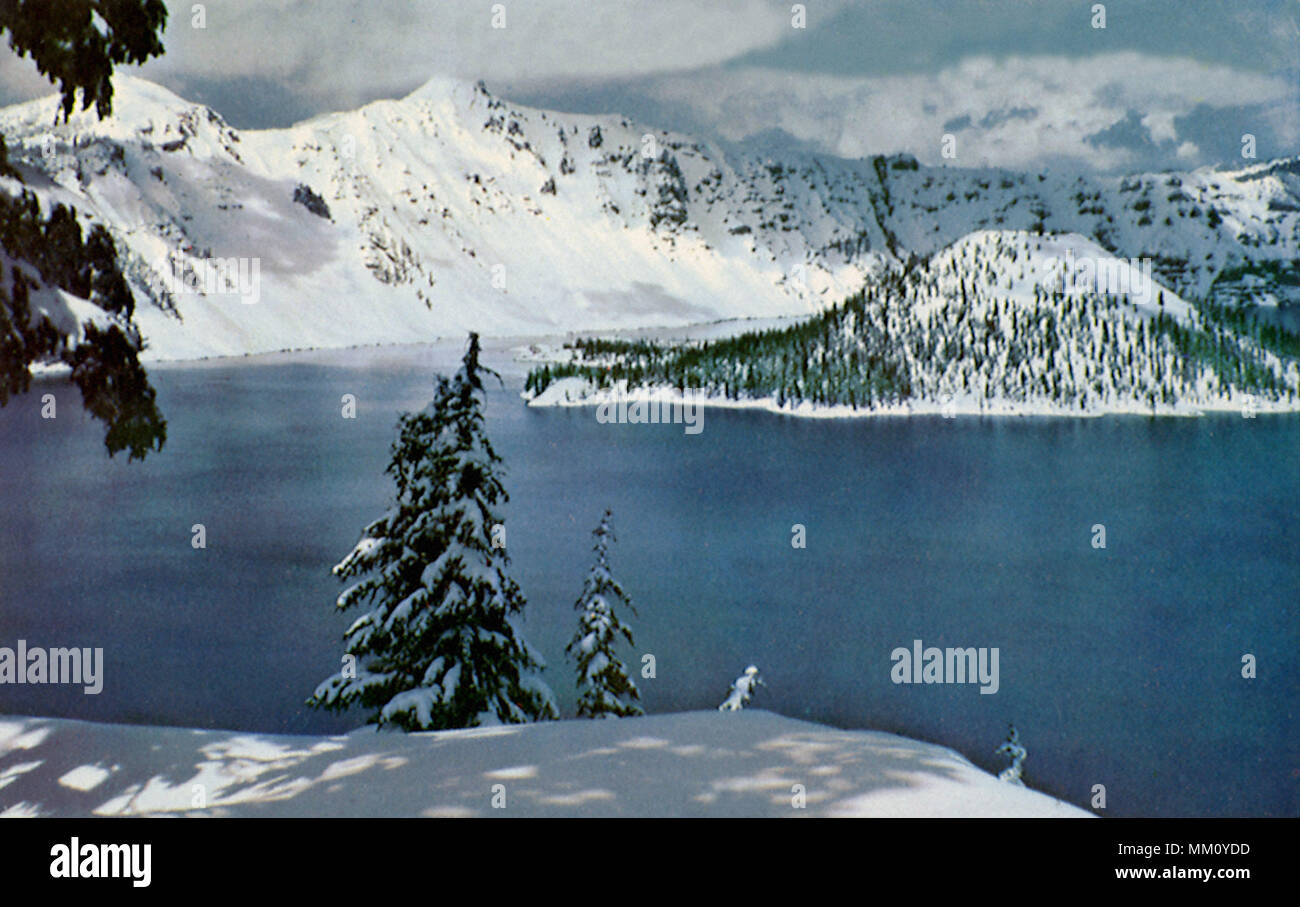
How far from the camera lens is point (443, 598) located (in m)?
9.12

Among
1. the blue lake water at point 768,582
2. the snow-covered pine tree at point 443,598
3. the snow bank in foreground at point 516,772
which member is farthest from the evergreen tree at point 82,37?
the blue lake water at point 768,582

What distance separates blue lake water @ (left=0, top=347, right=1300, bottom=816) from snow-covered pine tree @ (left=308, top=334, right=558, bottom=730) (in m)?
10.9

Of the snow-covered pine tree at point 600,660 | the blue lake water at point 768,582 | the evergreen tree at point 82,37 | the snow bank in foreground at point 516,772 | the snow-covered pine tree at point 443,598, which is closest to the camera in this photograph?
the snow bank in foreground at point 516,772

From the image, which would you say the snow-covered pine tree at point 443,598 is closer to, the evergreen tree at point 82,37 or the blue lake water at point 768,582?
the evergreen tree at point 82,37

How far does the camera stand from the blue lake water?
800 inches

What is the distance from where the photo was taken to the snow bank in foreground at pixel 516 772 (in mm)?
4555

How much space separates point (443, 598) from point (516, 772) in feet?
14.0

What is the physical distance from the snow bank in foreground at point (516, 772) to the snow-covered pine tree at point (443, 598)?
7.94ft

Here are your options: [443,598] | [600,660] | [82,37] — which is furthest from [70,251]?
[600,660]

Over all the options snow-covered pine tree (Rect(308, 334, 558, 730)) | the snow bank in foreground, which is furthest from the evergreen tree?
the snow bank in foreground

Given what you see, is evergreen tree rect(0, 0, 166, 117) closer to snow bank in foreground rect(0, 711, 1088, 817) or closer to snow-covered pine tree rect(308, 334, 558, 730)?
snow-covered pine tree rect(308, 334, 558, 730)

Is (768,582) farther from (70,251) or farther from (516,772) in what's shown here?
(70,251)

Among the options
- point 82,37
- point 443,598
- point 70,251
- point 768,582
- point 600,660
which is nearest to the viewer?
point 82,37

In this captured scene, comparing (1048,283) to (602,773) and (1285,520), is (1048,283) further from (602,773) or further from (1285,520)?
(602,773)
